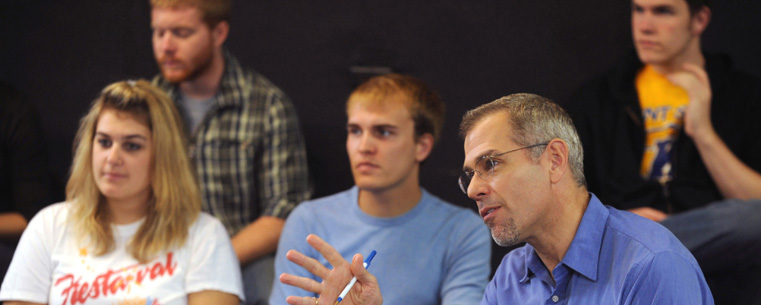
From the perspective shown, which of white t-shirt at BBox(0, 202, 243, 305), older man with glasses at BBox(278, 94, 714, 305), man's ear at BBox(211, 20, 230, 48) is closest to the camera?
older man with glasses at BBox(278, 94, 714, 305)

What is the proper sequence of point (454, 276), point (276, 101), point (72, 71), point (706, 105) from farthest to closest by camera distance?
1. point (72, 71)
2. point (276, 101)
3. point (706, 105)
4. point (454, 276)

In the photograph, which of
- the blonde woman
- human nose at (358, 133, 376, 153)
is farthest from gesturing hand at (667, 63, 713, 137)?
the blonde woman

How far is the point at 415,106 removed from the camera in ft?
8.44

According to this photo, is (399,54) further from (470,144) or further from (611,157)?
(470,144)

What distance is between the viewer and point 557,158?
162 cm

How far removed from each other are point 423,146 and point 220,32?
3.23ft

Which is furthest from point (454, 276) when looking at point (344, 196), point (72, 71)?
point (72, 71)

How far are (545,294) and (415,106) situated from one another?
1.04 metres

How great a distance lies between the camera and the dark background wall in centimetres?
291

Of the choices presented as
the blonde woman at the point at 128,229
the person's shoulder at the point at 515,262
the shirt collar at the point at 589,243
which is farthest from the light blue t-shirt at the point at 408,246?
the shirt collar at the point at 589,243

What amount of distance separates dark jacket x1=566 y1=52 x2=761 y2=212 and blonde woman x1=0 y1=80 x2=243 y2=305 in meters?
1.20

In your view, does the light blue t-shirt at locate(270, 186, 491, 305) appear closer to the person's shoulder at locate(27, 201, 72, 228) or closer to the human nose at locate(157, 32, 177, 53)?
the person's shoulder at locate(27, 201, 72, 228)

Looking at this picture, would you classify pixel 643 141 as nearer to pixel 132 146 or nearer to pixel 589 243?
pixel 589 243

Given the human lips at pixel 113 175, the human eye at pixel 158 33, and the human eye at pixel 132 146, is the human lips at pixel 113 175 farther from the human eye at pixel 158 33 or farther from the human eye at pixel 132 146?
the human eye at pixel 158 33
